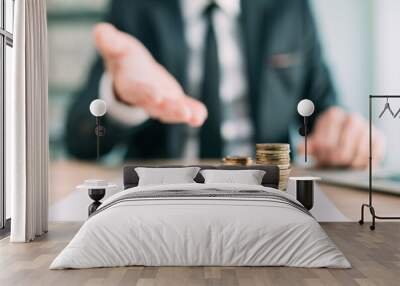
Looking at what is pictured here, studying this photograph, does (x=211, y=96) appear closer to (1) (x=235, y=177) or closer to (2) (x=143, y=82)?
(2) (x=143, y=82)

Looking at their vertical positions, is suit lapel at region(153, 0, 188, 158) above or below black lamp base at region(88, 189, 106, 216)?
above

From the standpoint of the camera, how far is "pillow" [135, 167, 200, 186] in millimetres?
7109

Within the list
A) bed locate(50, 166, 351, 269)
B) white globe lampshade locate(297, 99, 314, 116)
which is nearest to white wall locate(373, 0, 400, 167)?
white globe lampshade locate(297, 99, 314, 116)

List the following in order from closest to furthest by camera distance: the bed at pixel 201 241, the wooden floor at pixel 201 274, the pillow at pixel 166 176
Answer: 1. the wooden floor at pixel 201 274
2. the bed at pixel 201 241
3. the pillow at pixel 166 176

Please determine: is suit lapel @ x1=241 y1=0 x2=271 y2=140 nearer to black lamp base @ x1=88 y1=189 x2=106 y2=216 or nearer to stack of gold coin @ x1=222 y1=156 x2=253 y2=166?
stack of gold coin @ x1=222 y1=156 x2=253 y2=166

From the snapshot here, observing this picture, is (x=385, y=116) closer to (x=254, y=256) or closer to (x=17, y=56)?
(x=254, y=256)

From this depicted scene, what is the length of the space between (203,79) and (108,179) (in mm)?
1813

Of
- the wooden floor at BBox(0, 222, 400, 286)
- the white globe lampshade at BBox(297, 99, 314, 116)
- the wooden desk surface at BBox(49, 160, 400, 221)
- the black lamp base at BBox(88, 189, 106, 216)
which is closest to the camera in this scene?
the wooden floor at BBox(0, 222, 400, 286)

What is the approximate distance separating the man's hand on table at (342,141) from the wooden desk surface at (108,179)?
35 cm

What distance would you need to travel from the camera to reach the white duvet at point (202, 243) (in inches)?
195

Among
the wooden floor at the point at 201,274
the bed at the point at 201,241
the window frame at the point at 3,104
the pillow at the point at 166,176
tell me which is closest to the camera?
the wooden floor at the point at 201,274

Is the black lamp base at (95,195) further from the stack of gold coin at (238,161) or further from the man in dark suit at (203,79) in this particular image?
the stack of gold coin at (238,161)

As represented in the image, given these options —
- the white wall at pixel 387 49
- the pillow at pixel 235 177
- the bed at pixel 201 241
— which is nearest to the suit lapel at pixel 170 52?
the pillow at pixel 235 177

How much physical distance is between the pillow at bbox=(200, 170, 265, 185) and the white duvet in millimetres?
1926
